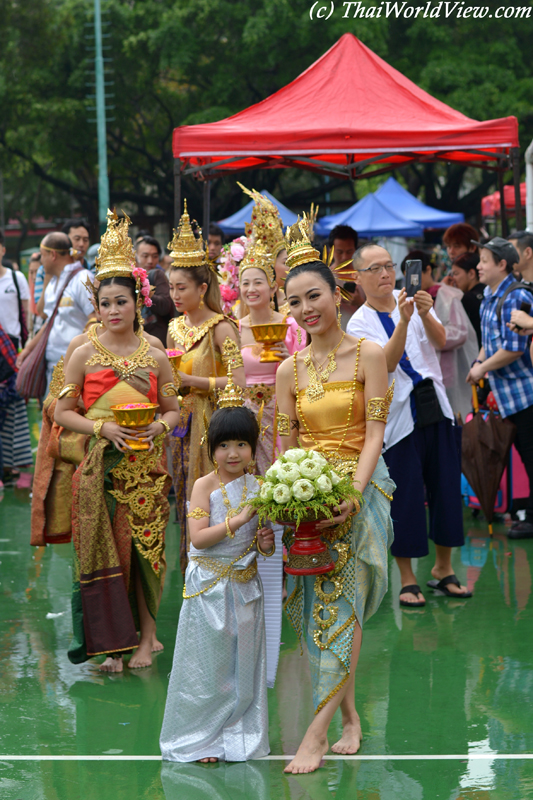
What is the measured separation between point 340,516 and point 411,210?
1772 centimetres

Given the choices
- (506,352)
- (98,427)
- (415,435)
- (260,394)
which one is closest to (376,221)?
(506,352)

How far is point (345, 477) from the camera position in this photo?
3.40 metres

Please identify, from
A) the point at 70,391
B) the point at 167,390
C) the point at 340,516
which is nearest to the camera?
the point at 340,516

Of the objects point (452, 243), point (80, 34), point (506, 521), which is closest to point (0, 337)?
point (452, 243)

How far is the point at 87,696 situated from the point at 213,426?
141 cm

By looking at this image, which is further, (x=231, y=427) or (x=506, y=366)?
(x=506, y=366)

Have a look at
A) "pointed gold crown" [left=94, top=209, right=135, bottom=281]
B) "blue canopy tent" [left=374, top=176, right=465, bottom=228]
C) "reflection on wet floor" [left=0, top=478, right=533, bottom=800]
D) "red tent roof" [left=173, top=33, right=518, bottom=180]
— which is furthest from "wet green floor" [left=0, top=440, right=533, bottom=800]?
"blue canopy tent" [left=374, top=176, right=465, bottom=228]

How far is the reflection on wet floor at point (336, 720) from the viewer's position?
3396 mm

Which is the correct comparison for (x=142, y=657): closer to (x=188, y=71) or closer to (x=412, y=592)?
(x=412, y=592)

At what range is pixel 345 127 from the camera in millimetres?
7230

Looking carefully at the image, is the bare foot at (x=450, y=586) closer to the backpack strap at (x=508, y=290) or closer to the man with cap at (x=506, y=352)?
the man with cap at (x=506, y=352)

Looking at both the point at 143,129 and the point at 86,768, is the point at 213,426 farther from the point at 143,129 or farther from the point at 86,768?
the point at 143,129

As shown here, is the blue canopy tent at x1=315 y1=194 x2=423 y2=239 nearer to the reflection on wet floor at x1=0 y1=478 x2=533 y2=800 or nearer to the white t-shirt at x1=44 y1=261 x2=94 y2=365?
the white t-shirt at x1=44 y1=261 x2=94 y2=365

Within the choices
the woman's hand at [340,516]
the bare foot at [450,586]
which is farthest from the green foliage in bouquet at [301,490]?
the bare foot at [450,586]
